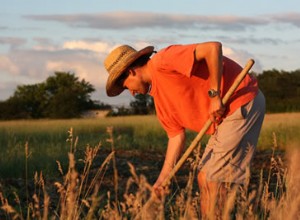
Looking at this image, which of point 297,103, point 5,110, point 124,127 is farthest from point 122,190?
point 5,110

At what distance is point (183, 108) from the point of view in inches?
179

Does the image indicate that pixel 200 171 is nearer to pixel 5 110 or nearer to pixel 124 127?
pixel 124 127

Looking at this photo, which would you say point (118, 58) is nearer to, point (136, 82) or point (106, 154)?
point (136, 82)

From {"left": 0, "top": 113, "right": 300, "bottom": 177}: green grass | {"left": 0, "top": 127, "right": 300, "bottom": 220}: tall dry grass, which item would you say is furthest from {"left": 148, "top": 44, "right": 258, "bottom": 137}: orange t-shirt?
{"left": 0, "top": 113, "right": 300, "bottom": 177}: green grass

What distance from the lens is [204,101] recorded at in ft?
14.7

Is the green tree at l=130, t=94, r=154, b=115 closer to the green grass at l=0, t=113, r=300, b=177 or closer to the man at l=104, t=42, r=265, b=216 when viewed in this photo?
the green grass at l=0, t=113, r=300, b=177

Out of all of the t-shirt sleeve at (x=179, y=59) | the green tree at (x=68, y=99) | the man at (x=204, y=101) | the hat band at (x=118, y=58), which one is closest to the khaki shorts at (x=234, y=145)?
the man at (x=204, y=101)

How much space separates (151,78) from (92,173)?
6183 millimetres

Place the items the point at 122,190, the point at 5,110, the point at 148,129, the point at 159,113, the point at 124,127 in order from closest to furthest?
the point at 159,113 → the point at 122,190 → the point at 148,129 → the point at 124,127 → the point at 5,110

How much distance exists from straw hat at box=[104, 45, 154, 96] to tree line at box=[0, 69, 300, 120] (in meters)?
38.3

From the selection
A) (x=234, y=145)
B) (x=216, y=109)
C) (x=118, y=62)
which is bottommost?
(x=234, y=145)

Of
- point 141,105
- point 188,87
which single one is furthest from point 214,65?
point 141,105

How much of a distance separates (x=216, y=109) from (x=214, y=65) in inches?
11.0

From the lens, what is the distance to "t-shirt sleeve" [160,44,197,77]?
4.18 metres
